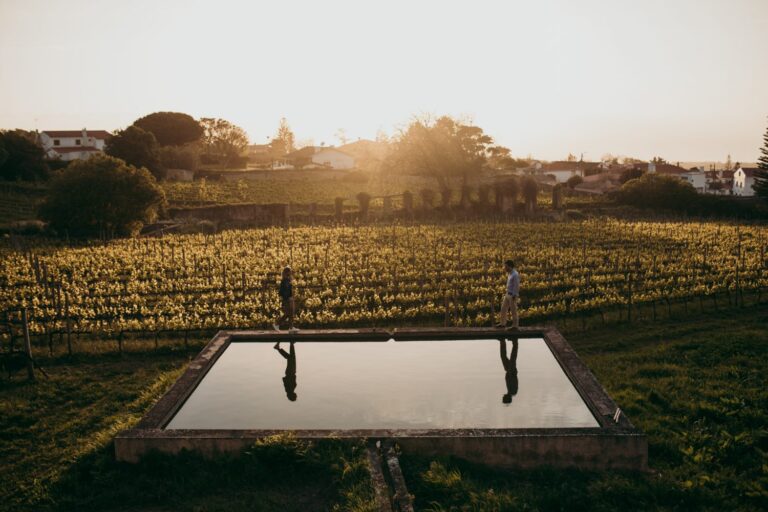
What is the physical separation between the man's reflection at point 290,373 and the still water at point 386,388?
20mm

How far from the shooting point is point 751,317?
657 inches

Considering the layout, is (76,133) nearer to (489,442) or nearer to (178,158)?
(178,158)

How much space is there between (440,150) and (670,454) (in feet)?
209

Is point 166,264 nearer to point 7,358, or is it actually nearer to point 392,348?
point 7,358

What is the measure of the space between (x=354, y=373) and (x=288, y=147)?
132 metres

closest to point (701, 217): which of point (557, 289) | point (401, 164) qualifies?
point (401, 164)

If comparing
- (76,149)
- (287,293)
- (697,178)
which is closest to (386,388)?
(287,293)

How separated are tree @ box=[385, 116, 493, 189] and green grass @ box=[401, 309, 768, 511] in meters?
58.1

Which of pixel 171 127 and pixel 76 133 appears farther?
pixel 76 133

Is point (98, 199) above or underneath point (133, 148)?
underneath

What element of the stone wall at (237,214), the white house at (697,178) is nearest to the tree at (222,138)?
the stone wall at (237,214)

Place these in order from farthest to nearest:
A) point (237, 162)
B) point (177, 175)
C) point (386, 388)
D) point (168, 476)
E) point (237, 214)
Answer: point (237, 162) < point (177, 175) < point (237, 214) < point (386, 388) < point (168, 476)

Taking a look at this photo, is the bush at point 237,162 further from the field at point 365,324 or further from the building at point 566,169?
the field at point 365,324

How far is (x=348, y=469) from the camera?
7297mm
